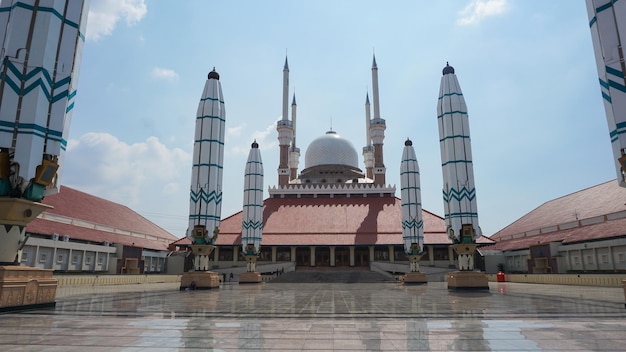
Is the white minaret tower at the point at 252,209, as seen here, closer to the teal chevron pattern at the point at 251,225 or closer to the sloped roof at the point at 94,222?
the teal chevron pattern at the point at 251,225

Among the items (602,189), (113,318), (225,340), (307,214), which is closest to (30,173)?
(113,318)

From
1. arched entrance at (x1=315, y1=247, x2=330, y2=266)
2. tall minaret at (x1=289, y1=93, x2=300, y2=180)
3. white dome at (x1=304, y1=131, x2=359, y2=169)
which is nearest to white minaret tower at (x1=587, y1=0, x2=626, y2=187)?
arched entrance at (x1=315, y1=247, x2=330, y2=266)

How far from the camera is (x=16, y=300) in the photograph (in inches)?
431

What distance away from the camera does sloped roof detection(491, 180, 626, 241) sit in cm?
3641

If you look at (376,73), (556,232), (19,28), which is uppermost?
(376,73)

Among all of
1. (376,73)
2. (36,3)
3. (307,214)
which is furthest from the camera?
(376,73)

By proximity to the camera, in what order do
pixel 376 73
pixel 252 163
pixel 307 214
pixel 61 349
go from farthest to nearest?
1. pixel 376 73
2. pixel 307 214
3. pixel 252 163
4. pixel 61 349

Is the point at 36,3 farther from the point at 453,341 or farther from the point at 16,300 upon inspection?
the point at 453,341

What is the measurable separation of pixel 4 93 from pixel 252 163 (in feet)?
86.1

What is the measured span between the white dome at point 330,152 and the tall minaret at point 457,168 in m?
44.0

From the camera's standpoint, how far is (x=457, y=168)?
2430 cm

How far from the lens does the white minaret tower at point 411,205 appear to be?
3518 centimetres

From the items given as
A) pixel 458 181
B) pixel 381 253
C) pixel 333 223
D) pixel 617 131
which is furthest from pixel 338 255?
pixel 617 131

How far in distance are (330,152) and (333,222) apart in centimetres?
2241
